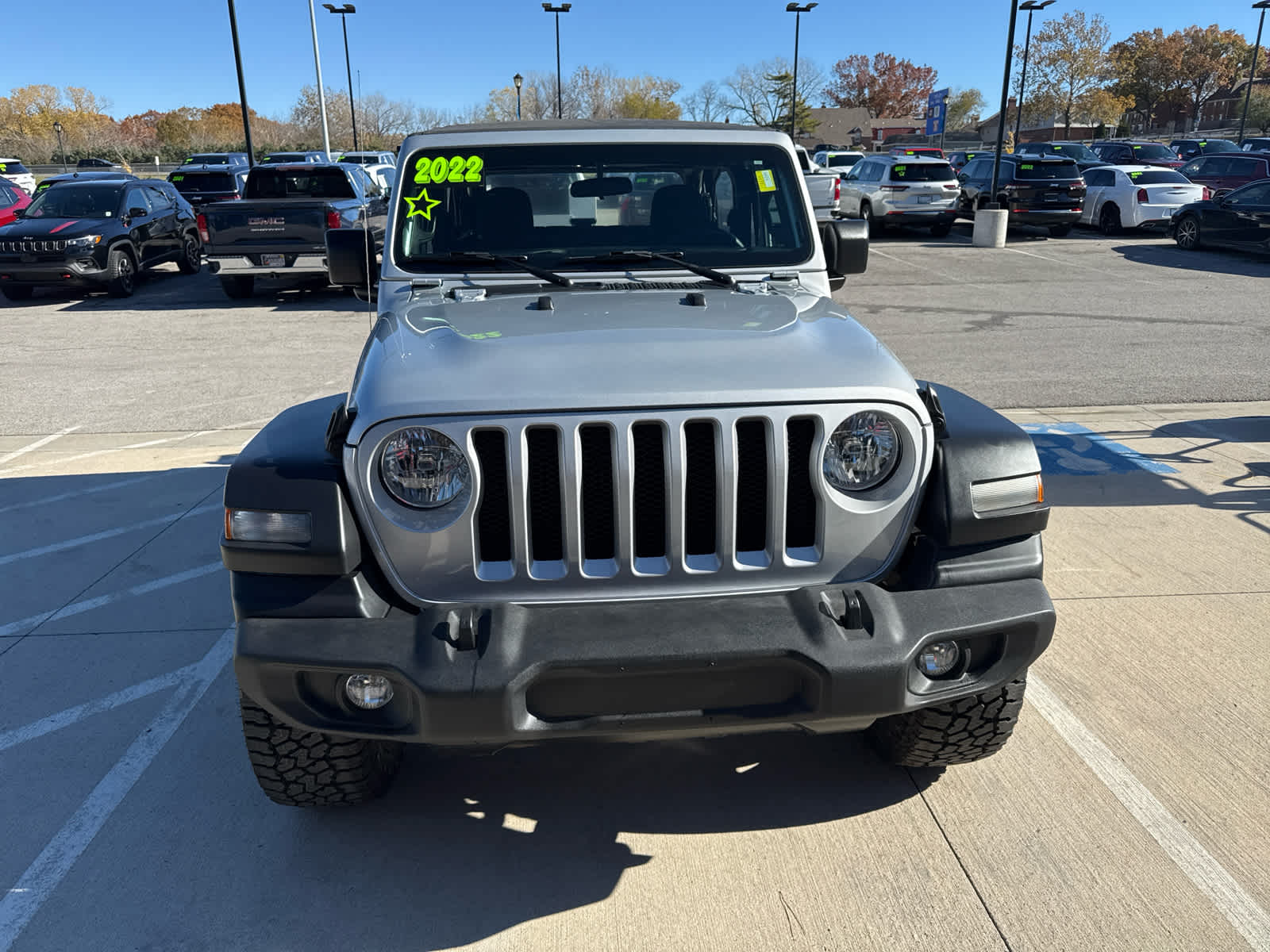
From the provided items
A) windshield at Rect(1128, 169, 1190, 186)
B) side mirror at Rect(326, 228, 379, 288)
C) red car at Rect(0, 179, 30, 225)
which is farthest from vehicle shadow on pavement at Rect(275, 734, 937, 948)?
windshield at Rect(1128, 169, 1190, 186)

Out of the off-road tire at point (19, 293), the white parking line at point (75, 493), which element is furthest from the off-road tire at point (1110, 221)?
the off-road tire at point (19, 293)

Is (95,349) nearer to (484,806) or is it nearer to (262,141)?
(484,806)

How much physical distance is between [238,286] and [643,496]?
43.7ft

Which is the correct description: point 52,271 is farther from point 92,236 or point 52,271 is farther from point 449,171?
point 449,171

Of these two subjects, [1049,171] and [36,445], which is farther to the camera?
[1049,171]

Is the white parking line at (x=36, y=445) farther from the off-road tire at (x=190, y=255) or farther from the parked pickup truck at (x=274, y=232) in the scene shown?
the off-road tire at (x=190, y=255)

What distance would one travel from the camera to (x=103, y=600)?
4.58 metres

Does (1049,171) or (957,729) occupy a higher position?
(1049,171)

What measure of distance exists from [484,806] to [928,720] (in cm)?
138

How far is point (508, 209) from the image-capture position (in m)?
3.77

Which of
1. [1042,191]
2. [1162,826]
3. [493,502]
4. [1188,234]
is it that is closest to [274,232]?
[493,502]

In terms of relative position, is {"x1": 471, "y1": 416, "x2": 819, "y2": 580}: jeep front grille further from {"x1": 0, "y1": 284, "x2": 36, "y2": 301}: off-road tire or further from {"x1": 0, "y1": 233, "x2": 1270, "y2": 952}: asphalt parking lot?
{"x1": 0, "y1": 284, "x2": 36, "y2": 301}: off-road tire

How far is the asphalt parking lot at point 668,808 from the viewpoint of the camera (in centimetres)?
259

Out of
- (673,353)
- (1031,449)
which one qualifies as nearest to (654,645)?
(673,353)
